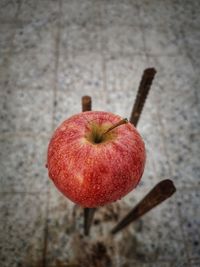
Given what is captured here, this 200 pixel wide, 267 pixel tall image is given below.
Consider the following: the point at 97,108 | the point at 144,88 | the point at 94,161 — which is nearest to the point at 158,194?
the point at 94,161

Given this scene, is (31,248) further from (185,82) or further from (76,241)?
(185,82)

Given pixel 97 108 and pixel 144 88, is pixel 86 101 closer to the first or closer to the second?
pixel 144 88

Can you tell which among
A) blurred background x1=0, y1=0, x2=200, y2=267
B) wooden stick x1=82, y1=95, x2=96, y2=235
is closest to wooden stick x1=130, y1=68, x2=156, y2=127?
wooden stick x1=82, y1=95, x2=96, y2=235

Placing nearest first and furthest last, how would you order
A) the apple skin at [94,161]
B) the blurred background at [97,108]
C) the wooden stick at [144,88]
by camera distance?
1. the apple skin at [94,161]
2. the wooden stick at [144,88]
3. the blurred background at [97,108]

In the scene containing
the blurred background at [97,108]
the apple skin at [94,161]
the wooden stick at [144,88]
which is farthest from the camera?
the blurred background at [97,108]

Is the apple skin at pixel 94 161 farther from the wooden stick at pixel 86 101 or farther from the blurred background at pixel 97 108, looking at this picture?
the blurred background at pixel 97 108

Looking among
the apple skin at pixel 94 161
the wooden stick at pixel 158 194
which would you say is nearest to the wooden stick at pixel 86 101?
the apple skin at pixel 94 161
